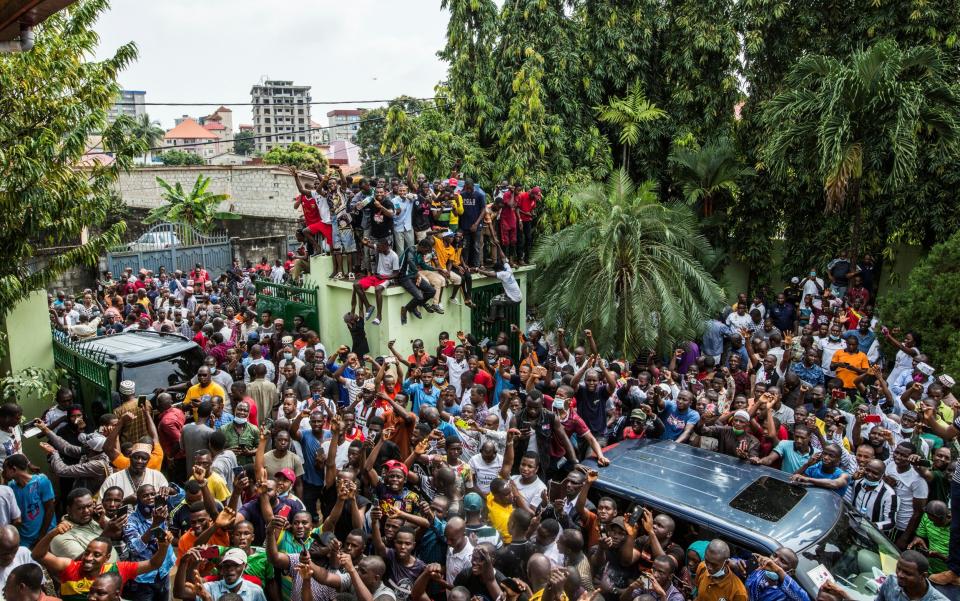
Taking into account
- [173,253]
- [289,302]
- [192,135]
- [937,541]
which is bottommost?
[937,541]

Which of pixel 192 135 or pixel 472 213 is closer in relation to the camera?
pixel 472 213

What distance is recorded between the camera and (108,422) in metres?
6.69

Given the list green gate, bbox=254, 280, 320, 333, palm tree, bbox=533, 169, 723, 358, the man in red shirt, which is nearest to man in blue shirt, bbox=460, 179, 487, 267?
the man in red shirt

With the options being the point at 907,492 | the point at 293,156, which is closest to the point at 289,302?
the point at 907,492

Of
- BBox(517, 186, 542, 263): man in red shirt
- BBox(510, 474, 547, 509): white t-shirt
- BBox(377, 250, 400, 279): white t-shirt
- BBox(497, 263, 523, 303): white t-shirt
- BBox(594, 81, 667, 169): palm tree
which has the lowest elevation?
BBox(510, 474, 547, 509): white t-shirt

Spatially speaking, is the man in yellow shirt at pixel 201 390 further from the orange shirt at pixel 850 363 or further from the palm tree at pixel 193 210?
the palm tree at pixel 193 210

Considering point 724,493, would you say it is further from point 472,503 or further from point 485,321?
point 485,321

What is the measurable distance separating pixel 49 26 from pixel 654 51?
11.9m

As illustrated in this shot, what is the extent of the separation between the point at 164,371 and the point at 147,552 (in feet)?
12.6

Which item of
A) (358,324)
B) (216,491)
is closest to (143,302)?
(358,324)

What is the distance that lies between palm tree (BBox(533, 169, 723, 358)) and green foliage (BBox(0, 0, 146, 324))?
21.9 feet

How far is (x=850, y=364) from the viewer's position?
30.9ft

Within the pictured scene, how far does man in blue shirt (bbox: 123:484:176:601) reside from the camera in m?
5.02

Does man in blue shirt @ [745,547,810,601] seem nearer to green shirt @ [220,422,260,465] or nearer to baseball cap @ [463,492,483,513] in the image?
baseball cap @ [463,492,483,513]
